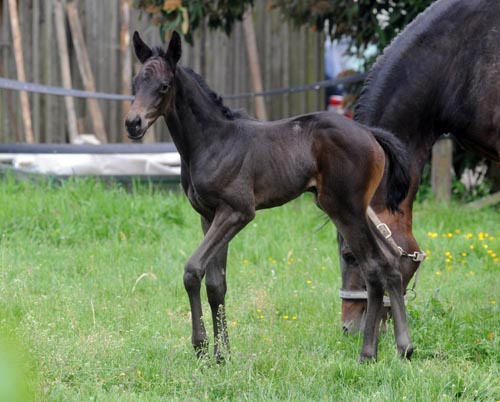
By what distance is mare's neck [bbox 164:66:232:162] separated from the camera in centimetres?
355

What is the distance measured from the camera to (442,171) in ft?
26.9

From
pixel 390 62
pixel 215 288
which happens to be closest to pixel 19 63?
pixel 390 62

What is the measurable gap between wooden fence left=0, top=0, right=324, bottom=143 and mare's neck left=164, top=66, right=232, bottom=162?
23.3 ft

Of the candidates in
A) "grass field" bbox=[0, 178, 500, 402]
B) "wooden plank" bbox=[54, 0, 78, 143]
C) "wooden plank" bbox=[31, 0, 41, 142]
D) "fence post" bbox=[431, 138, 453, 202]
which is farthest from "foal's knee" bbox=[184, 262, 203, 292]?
"wooden plank" bbox=[31, 0, 41, 142]

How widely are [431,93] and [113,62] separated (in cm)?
709

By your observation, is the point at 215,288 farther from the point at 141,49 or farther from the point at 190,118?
the point at 141,49

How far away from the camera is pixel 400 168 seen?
3.80m

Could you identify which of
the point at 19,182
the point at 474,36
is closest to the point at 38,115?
the point at 19,182

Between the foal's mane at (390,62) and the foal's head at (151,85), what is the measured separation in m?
1.21

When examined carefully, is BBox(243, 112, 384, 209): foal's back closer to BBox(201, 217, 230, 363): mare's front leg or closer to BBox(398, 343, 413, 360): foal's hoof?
BBox(201, 217, 230, 363): mare's front leg

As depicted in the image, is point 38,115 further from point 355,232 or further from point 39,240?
point 355,232

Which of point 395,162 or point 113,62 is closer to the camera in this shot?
point 395,162

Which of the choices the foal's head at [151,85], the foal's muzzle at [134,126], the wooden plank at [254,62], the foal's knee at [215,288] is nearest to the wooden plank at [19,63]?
the wooden plank at [254,62]

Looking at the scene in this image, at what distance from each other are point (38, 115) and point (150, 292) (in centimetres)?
617
